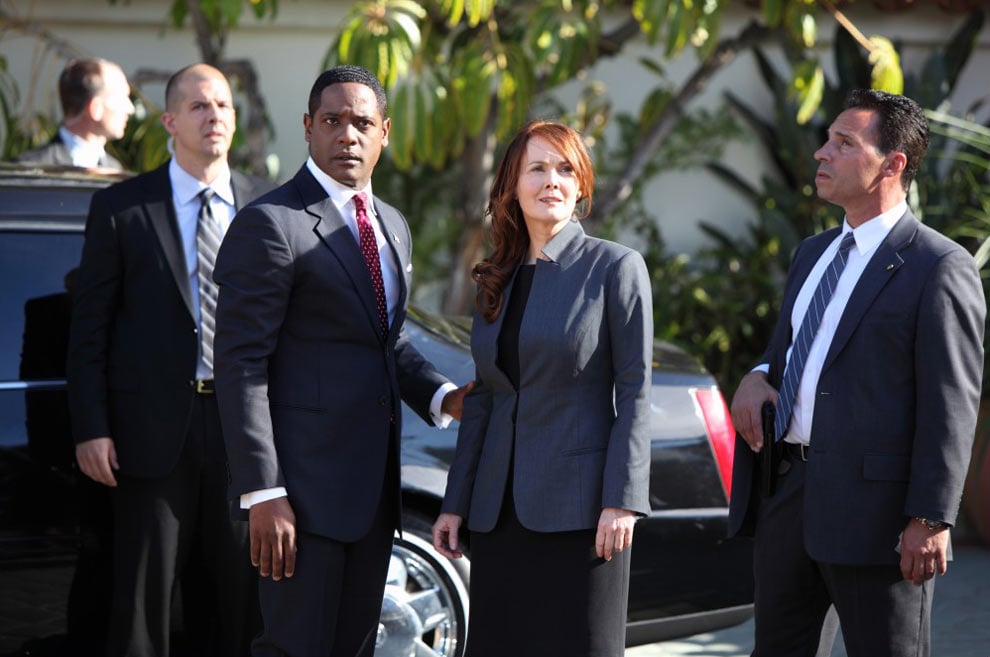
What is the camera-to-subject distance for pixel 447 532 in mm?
3242

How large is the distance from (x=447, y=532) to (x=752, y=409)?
831 mm

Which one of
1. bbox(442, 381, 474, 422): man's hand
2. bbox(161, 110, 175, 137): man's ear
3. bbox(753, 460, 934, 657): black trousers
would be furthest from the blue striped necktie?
bbox(161, 110, 175, 137): man's ear

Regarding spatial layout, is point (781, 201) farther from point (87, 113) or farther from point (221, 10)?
point (87, 113)

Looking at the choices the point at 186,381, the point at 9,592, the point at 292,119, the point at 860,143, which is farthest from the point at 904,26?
the point at 9,592

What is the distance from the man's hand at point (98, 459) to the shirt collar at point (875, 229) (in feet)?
6.80

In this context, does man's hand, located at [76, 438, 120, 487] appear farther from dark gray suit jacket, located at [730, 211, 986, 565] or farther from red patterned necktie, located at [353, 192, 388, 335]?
dark gray suit jacket, located at [730, 211, 986, 565]

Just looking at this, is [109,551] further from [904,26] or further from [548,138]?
[904,26]

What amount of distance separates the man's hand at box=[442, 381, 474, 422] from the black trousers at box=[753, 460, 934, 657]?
81cm

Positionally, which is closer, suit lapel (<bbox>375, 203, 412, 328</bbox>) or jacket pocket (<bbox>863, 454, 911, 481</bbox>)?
jacket pocket (<bbox>863, 454, 911, 481</bbox>)

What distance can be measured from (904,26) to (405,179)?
332cm

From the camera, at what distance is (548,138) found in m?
3.20

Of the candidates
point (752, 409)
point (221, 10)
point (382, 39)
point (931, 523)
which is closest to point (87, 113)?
point (221, 10)

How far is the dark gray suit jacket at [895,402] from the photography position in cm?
299

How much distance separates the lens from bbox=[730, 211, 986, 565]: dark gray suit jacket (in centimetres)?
299
